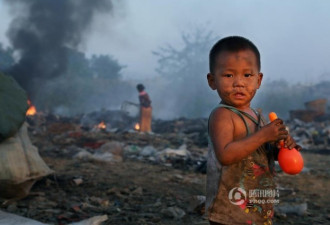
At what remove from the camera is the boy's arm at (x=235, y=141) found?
136cm

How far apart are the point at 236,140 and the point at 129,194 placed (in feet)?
8.52

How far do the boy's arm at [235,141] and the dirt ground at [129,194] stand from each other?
1.69m

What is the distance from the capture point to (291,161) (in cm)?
140

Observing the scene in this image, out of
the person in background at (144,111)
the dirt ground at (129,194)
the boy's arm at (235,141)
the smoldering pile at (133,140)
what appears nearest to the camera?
the boy's arm at (235,141)

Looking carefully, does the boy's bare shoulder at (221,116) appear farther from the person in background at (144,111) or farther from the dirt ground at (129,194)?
the person in background at (144,111)

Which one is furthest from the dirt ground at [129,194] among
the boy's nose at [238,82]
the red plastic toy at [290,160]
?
the boy's nose at [238,82]

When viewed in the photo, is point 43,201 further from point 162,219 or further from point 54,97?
point 54,97

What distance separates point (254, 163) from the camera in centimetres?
148

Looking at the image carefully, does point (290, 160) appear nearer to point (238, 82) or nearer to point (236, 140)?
point (236, 140)

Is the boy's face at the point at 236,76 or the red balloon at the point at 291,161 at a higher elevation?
the boy's face at the point at 236,76

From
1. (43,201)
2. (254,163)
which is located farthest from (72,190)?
(254,163)

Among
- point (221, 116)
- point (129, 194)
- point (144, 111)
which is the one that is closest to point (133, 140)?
point (144, 111)

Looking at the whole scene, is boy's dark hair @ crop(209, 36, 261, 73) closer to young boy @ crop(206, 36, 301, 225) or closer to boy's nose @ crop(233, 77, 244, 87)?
young boy @ crop(206, 36, 301, 225)

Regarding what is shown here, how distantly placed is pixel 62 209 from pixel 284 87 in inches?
857
